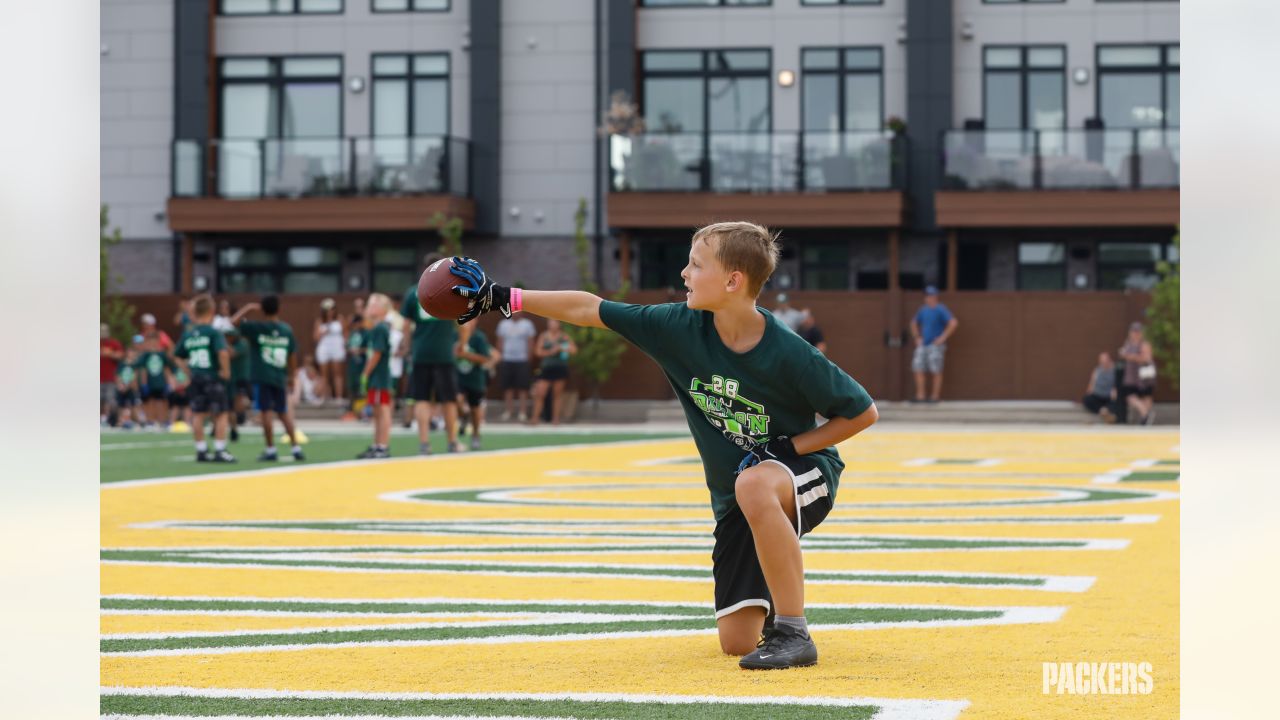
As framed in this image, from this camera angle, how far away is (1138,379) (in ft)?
95.4

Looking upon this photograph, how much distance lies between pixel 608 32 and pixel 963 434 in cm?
1419

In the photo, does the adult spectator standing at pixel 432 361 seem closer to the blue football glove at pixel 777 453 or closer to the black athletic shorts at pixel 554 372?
the black athletic shorts at pixel 554 372

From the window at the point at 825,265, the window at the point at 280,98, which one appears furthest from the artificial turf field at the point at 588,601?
the window at the point at 280,98

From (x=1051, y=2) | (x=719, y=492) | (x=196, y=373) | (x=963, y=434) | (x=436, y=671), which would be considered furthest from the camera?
(x=1051, y=2)

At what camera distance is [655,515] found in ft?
40.9

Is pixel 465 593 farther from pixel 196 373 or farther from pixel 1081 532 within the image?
pixel 196 373

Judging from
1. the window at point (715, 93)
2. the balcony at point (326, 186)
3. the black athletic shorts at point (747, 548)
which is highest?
the window at point (715, 93)

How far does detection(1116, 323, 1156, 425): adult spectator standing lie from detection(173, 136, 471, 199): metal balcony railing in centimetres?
1406

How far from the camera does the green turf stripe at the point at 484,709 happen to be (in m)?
4.89

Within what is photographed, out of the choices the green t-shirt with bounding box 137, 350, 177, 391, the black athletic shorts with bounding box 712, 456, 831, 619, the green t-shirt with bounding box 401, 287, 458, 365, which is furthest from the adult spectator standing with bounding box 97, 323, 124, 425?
the black athletic shorts with bounding box 712, 456, 831, 619

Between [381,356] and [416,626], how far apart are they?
12.0m

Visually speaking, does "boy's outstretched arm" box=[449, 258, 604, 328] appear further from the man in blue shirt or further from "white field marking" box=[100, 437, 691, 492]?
the man in blue shirt

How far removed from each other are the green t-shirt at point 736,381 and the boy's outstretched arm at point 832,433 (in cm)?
3

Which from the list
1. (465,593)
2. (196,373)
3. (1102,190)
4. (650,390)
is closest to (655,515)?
(465,593)
